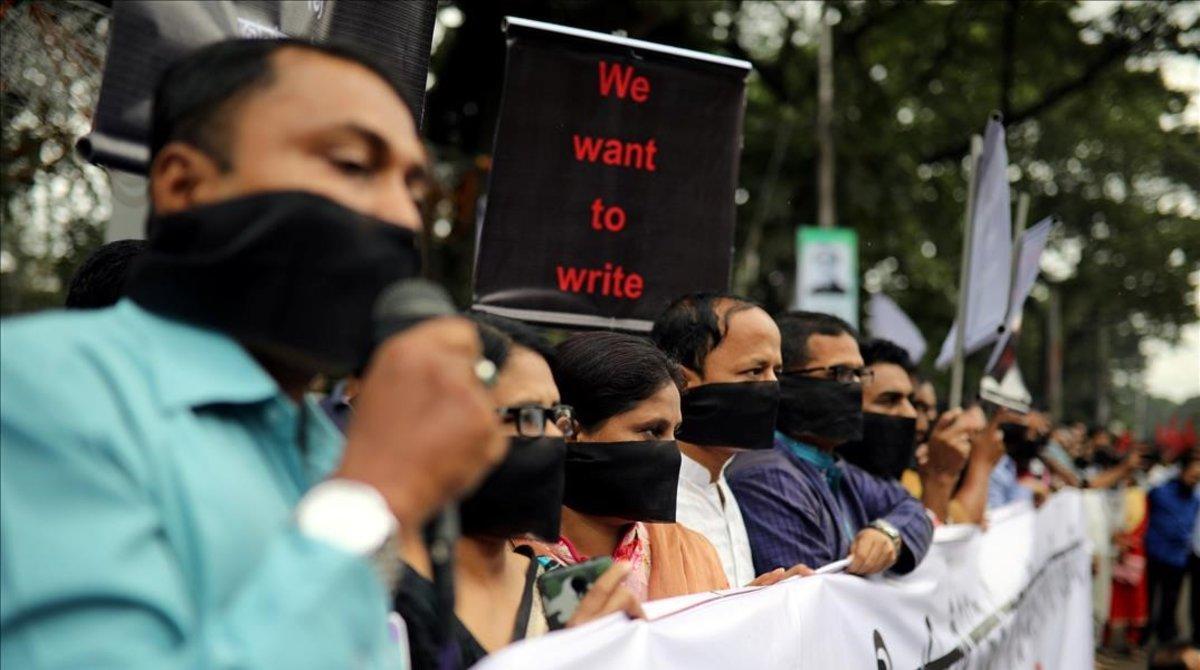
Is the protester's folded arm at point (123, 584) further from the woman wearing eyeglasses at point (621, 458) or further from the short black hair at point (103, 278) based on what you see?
the woman wearing eyeglasses at point (621, 458)

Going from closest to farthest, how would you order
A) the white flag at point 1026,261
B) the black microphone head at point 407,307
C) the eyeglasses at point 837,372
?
1. the black microphone head at point 407,307
2. the eyeglasses at point 837,372
3. the white flag at point 1026,261

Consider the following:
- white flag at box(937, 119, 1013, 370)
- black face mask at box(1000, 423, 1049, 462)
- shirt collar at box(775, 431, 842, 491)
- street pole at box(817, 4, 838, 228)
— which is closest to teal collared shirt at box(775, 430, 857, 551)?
shirt collar at box(775, 431, 842, 491)

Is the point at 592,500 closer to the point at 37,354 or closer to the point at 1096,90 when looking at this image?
the point at 37,354

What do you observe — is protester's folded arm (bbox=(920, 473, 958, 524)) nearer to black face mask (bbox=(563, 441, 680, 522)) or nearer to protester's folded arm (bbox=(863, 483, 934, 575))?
protester's folded arm (bbox=(863, 483, 934, 575))

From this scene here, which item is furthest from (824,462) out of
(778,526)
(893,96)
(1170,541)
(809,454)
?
(893,96)

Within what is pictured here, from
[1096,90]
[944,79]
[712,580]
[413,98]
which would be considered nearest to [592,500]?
[712,580]

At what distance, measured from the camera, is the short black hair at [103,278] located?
293 cm

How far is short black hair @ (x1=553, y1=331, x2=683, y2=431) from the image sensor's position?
129 inches

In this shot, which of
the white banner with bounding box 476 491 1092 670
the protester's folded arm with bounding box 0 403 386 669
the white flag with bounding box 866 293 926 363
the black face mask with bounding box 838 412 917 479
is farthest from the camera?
the white flag with bounding box 866 293 926 363

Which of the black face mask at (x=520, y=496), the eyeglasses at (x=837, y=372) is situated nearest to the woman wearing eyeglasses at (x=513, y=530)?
the black face mask at (x=520, y=496)

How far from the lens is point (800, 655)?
3256mm

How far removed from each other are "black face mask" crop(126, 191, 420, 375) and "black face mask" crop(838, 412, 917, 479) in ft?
14.4

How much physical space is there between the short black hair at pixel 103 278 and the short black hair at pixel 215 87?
131cm

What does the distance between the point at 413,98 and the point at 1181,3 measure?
634 inches
